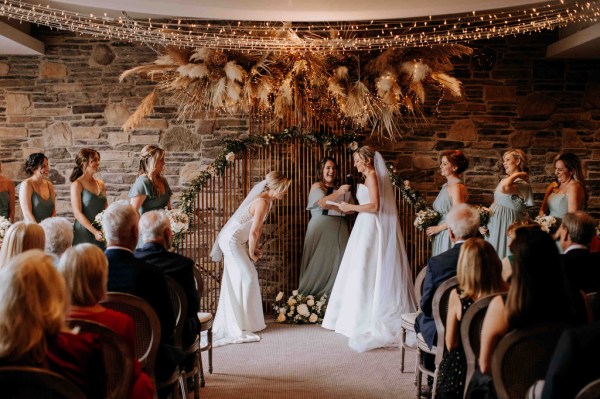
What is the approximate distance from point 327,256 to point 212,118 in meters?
2.23

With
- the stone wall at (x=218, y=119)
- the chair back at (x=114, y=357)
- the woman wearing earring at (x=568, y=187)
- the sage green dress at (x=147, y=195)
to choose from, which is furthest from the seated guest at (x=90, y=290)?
the stone wall at (x=218, y=119)

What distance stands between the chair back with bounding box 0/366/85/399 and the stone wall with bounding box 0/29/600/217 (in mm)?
6166

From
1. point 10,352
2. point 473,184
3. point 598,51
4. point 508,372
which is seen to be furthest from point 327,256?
point 10,352

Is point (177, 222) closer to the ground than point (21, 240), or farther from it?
closer to the ground

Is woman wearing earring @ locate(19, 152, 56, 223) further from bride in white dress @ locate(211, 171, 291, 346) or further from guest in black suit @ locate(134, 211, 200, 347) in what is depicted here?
guest in black suit @ locate(134, 211, 200, 347)

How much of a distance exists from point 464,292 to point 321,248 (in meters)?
4.18

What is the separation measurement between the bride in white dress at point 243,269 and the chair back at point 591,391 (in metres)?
4.61

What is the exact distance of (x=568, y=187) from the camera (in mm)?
6746

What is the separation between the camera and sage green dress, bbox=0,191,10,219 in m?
7.06

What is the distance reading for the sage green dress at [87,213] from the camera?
6816 millimetres

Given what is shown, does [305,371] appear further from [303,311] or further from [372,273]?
[303,311]

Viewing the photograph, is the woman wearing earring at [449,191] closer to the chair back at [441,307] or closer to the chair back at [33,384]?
the chair back at [441,307]

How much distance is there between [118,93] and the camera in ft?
26.3

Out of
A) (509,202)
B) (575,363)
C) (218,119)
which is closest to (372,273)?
(509,202)
